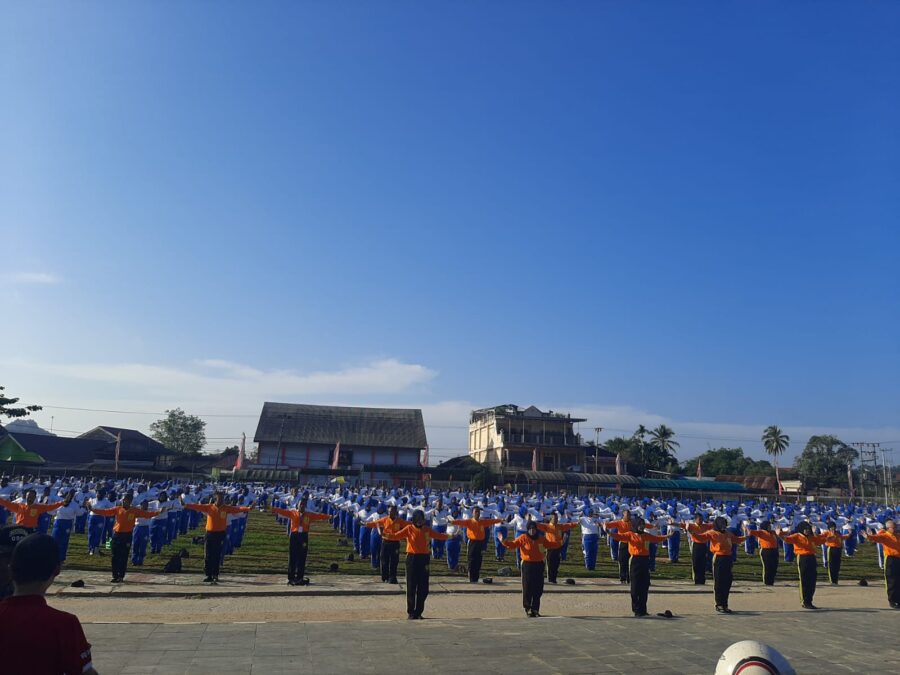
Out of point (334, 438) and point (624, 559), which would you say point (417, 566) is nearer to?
point (624, 559)

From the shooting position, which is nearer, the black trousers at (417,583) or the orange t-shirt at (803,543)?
the black trousers at (417,583)

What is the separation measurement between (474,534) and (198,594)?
608 centimetres

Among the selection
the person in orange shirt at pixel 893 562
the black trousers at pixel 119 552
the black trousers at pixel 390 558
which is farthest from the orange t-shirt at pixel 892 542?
the black trousers at pixel 119 552

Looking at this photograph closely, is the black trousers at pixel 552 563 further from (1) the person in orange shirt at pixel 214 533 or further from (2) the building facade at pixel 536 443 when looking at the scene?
(2) the building facade at pixel 536 443

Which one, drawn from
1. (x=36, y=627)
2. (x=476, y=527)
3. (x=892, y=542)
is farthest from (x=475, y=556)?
(x=36, y=627)

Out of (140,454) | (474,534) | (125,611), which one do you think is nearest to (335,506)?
(474,534)

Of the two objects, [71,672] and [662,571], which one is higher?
[71,672]

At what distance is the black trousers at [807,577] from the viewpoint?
13.6m

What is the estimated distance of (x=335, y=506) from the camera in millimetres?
28219

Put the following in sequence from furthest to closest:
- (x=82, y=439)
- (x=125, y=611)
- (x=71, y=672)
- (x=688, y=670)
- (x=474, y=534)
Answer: (x=82, y=439) < (x=474, y=534) < (x=125, y=611) < (x=688, y=670) < (x=71, y=672)

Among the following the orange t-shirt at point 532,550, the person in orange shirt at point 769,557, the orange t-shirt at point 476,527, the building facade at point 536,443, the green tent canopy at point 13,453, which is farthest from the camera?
the building facade at point 536,443

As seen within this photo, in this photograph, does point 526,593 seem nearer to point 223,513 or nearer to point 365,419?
point 223,513

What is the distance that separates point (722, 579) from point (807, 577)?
2.57m

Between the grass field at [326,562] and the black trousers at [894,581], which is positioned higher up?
the black trousers at [894,581]
